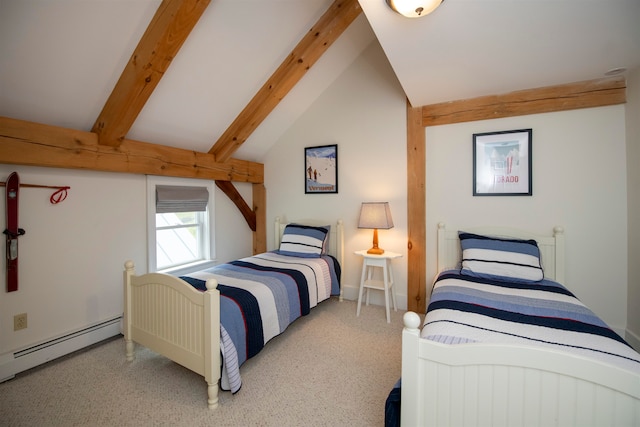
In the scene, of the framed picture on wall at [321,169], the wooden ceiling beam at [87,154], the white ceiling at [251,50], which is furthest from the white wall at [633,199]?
the wooden ceiling beam at [87,154]

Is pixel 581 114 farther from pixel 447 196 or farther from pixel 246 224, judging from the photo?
pixel 246 224

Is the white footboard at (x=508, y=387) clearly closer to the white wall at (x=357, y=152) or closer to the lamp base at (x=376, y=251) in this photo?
the lamp base at (x=376, y=251)

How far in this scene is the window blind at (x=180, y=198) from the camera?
294 centimetres

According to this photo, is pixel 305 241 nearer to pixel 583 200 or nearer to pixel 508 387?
pixel 508 387

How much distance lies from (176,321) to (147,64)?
1754 millimetres

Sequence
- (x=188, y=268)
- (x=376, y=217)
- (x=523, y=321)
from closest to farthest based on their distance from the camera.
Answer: (x=523, y=321) < (x=376, y=217) < (x=188, y=268)

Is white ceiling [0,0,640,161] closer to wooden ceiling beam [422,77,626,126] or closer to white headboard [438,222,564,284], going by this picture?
wooden ceiling beam [422,77,626,126]

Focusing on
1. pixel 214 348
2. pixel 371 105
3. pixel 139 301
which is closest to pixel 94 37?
pixel 139 301

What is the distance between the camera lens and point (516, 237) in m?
2.56

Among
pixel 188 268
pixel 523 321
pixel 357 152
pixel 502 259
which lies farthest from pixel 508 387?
pixel 188 268

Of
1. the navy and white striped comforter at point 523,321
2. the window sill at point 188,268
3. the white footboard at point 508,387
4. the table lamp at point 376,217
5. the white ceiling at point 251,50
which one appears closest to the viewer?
the white footboard at point 508,387

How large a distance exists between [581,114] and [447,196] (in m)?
1.24

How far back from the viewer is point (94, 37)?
1.79m

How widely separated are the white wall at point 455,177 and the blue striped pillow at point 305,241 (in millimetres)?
341
